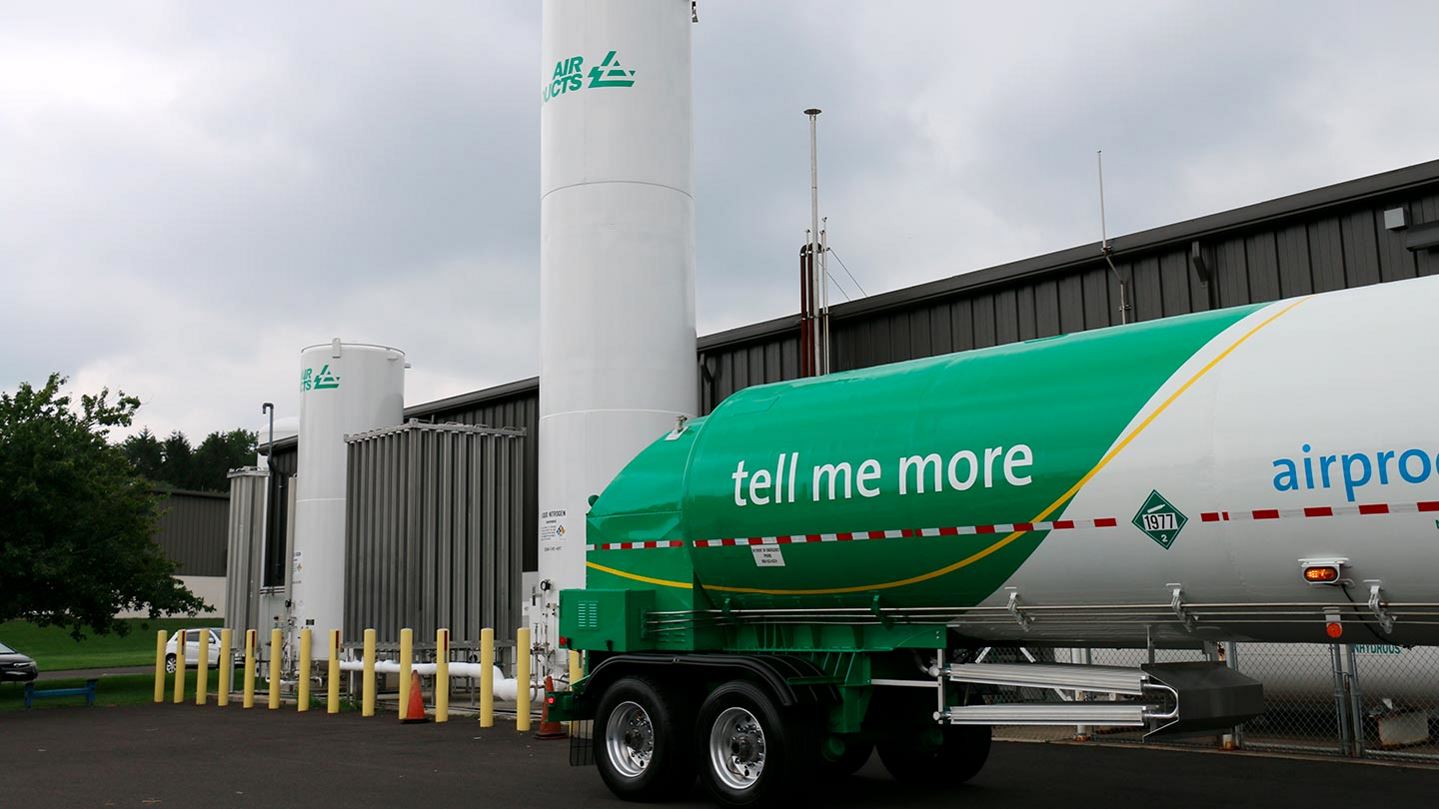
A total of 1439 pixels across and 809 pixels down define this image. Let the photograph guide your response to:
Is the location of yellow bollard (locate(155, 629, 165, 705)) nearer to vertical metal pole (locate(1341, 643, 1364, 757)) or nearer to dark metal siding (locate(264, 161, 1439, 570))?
dark metal siding (locate(264, 161, 1439, 570))

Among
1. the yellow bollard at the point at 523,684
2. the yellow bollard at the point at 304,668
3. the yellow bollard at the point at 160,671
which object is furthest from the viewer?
the yellow bollard at the point at 160,671

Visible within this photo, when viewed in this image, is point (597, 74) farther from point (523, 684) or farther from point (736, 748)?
point (736, 748)

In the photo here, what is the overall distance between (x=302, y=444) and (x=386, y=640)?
4.95 m

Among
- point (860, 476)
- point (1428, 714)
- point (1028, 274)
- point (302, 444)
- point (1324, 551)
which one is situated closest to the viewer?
point (1324, 551)

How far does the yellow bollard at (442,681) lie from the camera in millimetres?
19188

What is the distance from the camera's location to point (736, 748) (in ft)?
35.4

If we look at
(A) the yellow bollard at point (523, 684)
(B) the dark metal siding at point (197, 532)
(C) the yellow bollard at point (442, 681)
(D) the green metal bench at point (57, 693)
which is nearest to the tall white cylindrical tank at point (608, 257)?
(A) the yellow bollard at point (523, 684)

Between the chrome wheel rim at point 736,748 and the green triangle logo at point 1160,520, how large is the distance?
3.58m

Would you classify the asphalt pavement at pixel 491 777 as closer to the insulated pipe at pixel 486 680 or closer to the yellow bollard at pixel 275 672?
the insulated pipe at pixel 486 680

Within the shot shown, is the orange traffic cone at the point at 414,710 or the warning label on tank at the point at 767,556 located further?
the orange traffic cone at the point at 414,710

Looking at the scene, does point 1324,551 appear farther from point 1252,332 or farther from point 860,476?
point 860,476

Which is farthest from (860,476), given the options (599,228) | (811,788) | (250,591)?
(250,591)

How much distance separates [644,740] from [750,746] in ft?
4.33

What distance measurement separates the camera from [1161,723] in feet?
28.6
